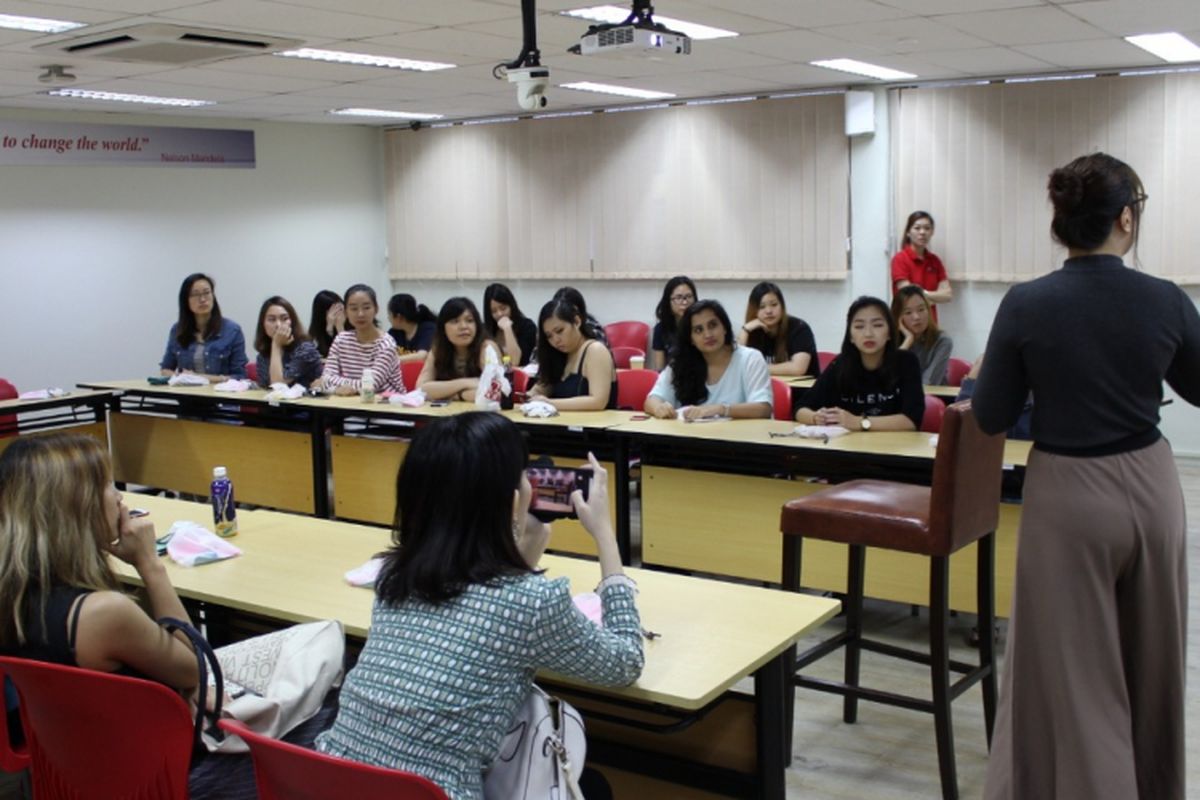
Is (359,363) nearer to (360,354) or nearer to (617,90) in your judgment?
(360,354)

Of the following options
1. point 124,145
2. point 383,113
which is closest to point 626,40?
point 383,113

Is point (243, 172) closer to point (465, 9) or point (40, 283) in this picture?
point (40, 283)

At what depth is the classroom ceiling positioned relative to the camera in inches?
226

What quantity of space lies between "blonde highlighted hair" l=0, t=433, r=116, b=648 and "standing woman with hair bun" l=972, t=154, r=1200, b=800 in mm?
1942

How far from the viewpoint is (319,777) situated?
1.86 meters

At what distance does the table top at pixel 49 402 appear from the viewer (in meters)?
6.79

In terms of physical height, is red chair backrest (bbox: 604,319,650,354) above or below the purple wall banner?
below

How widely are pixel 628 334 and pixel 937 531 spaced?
708 cm

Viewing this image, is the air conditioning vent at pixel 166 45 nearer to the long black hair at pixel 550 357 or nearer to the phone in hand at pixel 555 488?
the long black hair at pixel 550 357

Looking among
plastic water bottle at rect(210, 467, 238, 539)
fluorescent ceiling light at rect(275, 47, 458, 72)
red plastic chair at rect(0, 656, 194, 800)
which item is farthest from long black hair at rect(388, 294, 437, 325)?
red plastic chair at rect(0, 656, 194, 800)

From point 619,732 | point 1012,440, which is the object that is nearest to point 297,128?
point 1012,440

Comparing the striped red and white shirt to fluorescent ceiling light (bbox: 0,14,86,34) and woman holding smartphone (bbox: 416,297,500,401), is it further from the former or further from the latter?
fluorescent ceiling light (bbox: 0,14,86,34)

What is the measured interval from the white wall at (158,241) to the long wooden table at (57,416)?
235 cm

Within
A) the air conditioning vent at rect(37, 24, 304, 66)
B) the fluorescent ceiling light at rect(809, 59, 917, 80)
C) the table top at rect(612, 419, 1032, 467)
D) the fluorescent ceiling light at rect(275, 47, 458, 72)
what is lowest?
the table top at rect(612, 419, 1032, 467)
